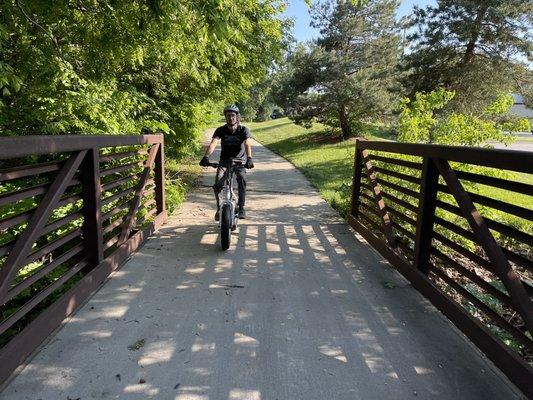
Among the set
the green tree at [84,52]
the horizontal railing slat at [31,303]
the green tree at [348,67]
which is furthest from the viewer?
the green tree at [348,67]

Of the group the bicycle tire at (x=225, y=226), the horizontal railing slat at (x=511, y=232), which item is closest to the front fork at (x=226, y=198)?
the bicycle tire at (x=225, y=226)

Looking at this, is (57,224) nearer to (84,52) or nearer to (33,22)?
(33,22)

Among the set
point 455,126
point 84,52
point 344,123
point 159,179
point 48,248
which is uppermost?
point 84,52

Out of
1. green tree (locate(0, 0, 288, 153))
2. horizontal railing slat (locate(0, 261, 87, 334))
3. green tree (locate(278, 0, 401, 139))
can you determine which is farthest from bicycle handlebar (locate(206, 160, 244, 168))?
green tree (locate(278, 0, 401, 139))

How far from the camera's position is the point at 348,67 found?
20.4 metres

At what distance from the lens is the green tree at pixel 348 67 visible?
2002 cm

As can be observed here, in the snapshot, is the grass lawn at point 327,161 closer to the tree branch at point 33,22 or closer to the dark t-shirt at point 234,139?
the dark t-shirt at point 234,139

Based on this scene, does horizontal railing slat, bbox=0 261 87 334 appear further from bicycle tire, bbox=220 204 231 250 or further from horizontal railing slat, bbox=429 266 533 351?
horizontal railing slat, bbox=429 266 533 351

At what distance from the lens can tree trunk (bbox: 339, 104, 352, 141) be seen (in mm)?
22547

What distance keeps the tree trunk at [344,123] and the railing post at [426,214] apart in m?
18.7

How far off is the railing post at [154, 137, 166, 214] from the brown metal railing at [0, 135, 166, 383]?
0.05 ft

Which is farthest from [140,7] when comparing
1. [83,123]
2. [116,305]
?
[116,305]

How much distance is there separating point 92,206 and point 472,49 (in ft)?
50.9

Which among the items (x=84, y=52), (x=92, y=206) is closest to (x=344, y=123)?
(x=84, y=52)
